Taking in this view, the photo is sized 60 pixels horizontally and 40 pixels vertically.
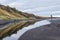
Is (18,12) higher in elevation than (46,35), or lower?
lower

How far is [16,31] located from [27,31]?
49 cm

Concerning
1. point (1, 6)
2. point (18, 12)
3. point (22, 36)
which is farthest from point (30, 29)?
point (1, 6)

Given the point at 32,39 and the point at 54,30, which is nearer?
the point at 32,39

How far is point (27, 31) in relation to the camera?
5148mm

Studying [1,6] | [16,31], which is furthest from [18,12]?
[16,31]

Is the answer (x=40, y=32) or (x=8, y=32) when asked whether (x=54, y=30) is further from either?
(x=8, y=32)

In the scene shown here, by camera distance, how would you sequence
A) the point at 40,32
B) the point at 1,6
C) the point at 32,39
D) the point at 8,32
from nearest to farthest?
the point at 32,39 → the point at 40,32 → the point at 8,32 → the point at 1,6

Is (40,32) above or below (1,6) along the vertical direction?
above

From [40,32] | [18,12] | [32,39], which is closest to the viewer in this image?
[32,39]

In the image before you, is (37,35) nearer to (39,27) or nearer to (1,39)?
(39,27)

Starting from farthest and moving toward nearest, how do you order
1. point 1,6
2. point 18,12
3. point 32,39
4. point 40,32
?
point 1,6 → point 18,12 → point 40,32 → point 32,39

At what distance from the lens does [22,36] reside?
16.0 feet

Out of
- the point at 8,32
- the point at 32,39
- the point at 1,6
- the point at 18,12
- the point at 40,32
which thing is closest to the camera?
the point at 32,39

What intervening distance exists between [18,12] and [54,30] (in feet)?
34.2
